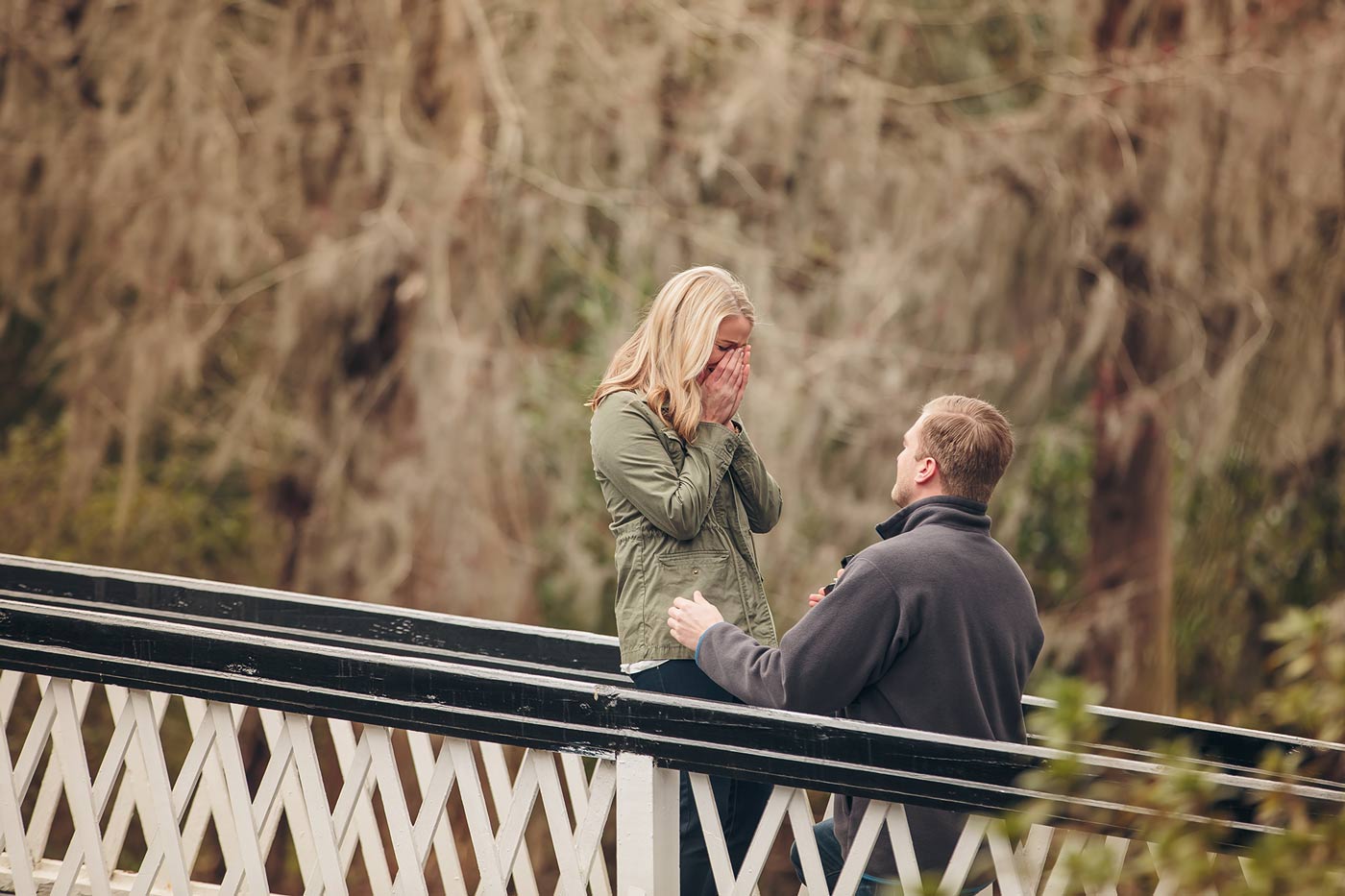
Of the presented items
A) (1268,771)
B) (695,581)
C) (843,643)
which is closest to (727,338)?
(695,581)

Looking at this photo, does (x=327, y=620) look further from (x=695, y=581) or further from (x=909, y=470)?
(x=909, y=470)

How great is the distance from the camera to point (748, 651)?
230 cm

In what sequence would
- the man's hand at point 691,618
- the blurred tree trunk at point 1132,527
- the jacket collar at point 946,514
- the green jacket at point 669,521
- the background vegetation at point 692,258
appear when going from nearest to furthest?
the jacket collar at point 946,514, the man's hand at point 691,618, the green jacket at point 669,521, the background vegetation at point 692,258, the blurred tree trunk at point 1132,527

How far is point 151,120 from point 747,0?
10.5ft

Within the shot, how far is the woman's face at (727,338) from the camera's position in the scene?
2.59m

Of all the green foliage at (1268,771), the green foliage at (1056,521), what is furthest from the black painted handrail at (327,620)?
the green foliage at (1056,521)

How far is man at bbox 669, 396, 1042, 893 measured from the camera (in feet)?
7.11

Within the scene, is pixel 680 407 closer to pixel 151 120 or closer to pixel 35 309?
pixel 151 120

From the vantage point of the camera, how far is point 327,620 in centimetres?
313

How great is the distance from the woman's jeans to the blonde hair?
1.38ft

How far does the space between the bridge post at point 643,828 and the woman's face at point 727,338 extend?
76 centimetres

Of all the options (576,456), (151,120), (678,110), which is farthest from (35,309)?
(678,110)

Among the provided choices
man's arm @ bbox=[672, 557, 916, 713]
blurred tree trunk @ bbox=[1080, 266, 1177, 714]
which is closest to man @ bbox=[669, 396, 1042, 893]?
man's arm @ bbox=[672, 557, 916, 713]

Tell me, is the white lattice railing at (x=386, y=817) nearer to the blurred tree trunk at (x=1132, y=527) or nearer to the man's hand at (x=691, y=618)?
the man's hand at (x=691, y=618)
